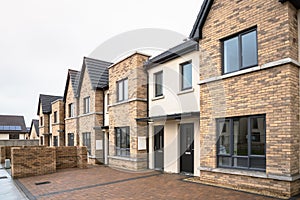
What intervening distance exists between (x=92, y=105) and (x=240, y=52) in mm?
11597

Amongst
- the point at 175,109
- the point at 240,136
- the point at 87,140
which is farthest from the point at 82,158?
the point at 240,136

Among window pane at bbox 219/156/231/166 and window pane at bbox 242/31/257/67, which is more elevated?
window pane at bbox 242/31/257/67

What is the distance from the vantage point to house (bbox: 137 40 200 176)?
978 cm

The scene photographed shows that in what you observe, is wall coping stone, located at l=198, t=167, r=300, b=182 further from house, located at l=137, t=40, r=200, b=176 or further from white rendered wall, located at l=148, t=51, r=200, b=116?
white rendered wall, located at l=148, t=51, r=200, b=116

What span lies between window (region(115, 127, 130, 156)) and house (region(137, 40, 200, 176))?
145cm

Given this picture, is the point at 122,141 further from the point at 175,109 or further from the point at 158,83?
the point at 175,109

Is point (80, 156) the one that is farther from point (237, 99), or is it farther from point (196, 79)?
point (237, 99)

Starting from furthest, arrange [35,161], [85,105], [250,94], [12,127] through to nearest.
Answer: [12,127] → [85,105] → [35,161] → [250,94]

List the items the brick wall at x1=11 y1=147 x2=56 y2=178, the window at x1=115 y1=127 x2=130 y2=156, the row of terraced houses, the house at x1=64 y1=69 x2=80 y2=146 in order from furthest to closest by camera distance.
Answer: the house at x1=64 y1=69 x2=80 y2=146 → the window at x1=115 y1=127 x2=130 y2=156 → the brick wall at x1=11 y1=147 x2=56 y2=178 → the row of terraced houses

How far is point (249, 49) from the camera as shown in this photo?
747 cm

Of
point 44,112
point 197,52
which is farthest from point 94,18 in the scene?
point 44,112

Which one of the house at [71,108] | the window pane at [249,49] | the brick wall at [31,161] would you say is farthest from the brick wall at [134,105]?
the house at [71,108]

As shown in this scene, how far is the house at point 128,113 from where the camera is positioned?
12.1 meters

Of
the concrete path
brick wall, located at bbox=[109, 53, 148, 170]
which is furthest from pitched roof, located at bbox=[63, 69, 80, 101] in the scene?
the concrete path
